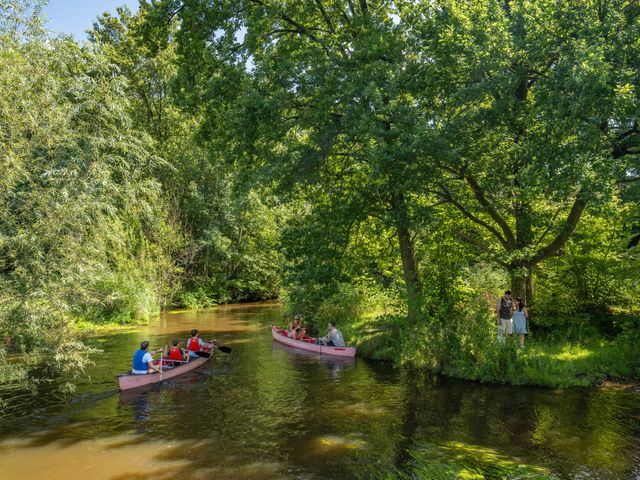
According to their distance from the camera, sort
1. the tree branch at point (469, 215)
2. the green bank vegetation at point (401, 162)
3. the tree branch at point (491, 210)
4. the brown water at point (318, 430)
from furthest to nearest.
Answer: the tree branch at point (469, 215) → the tree branch at point (491, 210) → the green bank vegetation at point (401, 162) → the brown water at point (318, 430)

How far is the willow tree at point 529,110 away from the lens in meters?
10.3

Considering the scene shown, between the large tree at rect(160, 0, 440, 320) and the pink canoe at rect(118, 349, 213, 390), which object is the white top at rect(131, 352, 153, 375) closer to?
the pink canoe at rect(118, 349, 213, 390)

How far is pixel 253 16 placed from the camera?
1608cm

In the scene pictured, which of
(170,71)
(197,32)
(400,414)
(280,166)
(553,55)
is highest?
(170,71)

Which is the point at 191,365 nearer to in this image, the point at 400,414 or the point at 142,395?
the point at 142,395

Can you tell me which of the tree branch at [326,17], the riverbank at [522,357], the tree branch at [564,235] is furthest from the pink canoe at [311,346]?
the tree branch at [326,17]

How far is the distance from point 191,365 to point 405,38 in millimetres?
11989

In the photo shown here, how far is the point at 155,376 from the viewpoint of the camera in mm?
14062

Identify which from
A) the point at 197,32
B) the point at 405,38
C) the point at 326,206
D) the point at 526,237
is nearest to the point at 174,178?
the point at 197,32

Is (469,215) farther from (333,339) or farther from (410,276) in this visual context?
(333,339)

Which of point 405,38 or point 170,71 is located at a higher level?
point 170,71

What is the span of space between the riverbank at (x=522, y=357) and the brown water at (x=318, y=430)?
0.51 meters

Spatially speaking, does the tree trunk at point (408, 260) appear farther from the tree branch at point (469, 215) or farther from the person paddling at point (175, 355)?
the person paddling at point (175, 355)

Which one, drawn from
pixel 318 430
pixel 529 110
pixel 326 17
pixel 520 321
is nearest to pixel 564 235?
pixel 520 321
